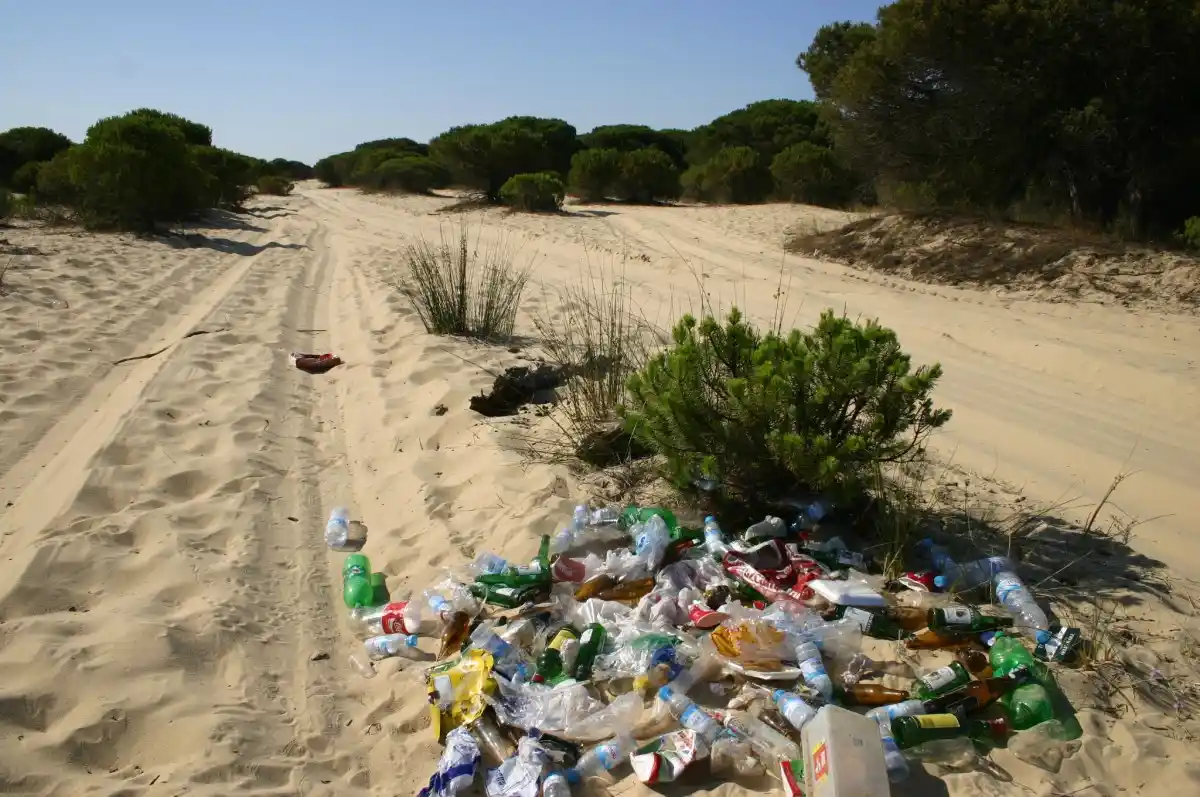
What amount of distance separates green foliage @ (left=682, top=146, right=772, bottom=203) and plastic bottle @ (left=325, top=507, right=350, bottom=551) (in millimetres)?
19149

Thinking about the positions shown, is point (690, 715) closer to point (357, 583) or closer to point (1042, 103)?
point (357, 583)

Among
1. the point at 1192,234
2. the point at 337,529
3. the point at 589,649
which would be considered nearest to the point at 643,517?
the point at 589,649

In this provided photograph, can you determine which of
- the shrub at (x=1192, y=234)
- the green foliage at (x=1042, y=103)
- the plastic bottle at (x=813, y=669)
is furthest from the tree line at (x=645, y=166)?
the plastic bottle at (x=813, y=669)

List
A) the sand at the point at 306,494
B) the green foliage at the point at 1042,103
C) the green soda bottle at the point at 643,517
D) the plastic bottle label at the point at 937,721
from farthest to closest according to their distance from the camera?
the green foliage at the point at 1042,103 → the green soda bottle at the point at 643,517 → the sand at the point at 306,494 → the plastic bottle label at the point at 937,721

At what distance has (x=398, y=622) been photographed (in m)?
3.13

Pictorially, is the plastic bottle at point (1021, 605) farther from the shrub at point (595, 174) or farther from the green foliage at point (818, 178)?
the shrub at point (595, 174)

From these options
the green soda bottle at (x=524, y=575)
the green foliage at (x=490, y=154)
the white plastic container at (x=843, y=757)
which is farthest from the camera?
the green foliage at (x=490, y=154)

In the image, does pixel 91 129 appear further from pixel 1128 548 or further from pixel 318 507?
pixel 1128 548

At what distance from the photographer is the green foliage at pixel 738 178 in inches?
860

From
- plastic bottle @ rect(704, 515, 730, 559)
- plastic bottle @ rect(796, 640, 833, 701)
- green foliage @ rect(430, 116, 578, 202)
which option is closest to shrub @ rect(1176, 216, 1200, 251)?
plastic bottle @ rect(704, 515, 730, 559)

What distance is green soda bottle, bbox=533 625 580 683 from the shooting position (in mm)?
2789

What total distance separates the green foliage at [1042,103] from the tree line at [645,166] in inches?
169

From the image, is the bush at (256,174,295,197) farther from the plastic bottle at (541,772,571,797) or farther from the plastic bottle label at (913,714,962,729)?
the plastic bottle label at (913,714,962,729)

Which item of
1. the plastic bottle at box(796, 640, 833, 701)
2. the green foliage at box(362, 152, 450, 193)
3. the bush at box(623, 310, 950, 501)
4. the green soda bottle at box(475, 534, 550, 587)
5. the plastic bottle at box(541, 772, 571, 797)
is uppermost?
the green foliage at box(362, 152, 450, 193)
